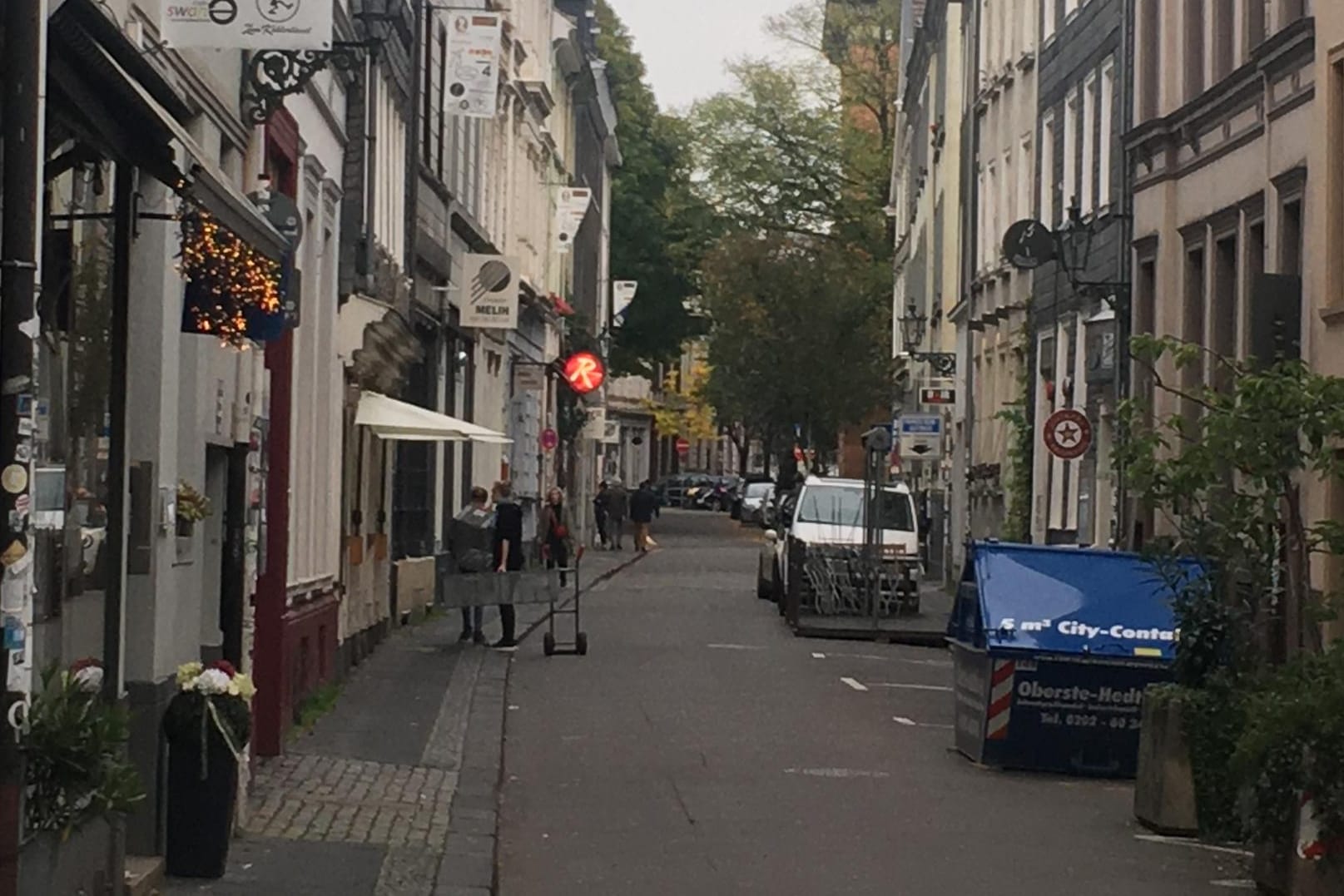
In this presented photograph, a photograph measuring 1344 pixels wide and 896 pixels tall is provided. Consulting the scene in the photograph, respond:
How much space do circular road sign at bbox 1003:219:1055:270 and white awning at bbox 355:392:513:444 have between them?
6917 millimetres

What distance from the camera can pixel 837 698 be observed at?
23875 millimetres

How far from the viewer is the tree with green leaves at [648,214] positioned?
268 feet

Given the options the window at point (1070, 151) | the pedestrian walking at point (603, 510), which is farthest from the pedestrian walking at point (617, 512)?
the window at point (1070, 151)

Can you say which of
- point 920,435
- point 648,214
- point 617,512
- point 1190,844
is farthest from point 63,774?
point 648,214

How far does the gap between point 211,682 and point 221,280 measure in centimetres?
171

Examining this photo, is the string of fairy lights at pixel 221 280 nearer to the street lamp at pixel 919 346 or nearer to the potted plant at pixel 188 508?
the potted plant at pixel 188 508

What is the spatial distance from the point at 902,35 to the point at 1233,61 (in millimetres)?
48497

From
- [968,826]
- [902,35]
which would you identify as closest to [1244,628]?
[968,826]

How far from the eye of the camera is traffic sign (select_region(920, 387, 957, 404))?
149 feet

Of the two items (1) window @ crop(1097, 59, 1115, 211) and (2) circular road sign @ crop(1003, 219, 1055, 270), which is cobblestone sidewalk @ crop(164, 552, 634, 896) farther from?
(1) window @ crop(1097, 59, 1115, 211)

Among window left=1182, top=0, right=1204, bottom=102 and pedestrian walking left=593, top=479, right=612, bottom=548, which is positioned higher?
window left=1182, top=0, right=1204, bottom=102

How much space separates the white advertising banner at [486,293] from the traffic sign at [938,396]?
34.1 ft

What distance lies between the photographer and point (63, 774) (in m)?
8.73

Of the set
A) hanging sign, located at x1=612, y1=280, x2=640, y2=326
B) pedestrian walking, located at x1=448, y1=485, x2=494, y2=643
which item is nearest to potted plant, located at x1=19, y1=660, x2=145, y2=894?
pedestrian walking, located at x1=448, y1=485, x2=494, y2=643
